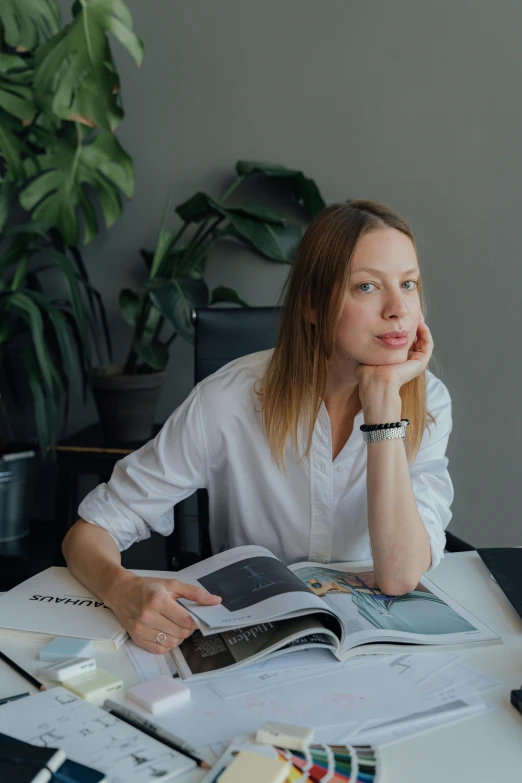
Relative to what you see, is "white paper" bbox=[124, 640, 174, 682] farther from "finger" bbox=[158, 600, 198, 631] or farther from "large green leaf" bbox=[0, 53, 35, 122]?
"large green leaf" bbox=[0, 53, 35, 122]

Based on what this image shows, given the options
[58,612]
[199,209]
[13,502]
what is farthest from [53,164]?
[58,612]

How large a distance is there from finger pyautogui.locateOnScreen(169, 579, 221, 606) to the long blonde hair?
407 millimetres

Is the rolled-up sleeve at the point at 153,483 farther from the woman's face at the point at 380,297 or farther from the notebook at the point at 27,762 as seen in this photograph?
the notebook at the point at 27,762

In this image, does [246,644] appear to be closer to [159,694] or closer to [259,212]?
[159,694]

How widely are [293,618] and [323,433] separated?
45 cm

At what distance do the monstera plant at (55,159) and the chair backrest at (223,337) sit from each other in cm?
58

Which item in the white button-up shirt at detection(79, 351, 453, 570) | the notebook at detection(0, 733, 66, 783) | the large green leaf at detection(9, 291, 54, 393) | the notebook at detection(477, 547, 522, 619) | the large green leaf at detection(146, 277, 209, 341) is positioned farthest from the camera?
the large green leaf at detection(146, 277, 209, 341)

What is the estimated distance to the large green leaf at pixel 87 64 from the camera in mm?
2080

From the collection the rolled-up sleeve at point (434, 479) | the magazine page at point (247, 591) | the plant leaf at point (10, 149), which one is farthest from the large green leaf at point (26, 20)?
the magazine page at point (247, 591)

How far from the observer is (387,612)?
968 mm

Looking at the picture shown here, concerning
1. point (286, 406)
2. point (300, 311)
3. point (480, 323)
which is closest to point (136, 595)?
point (286, 406)

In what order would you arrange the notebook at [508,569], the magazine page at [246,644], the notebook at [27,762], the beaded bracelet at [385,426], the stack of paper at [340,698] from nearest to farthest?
the notebook at [27,762], the stack of paper at [340,698], the magazine page at [246,644], the notebook at [508,569], the beaded bracelet at [385,426]

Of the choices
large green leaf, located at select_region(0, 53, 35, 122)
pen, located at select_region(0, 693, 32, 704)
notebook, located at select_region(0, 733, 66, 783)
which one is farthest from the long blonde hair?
large green leaf, located at select_region(0, 53, 35, 122)

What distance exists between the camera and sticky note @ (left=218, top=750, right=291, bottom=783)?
61 centimetres
